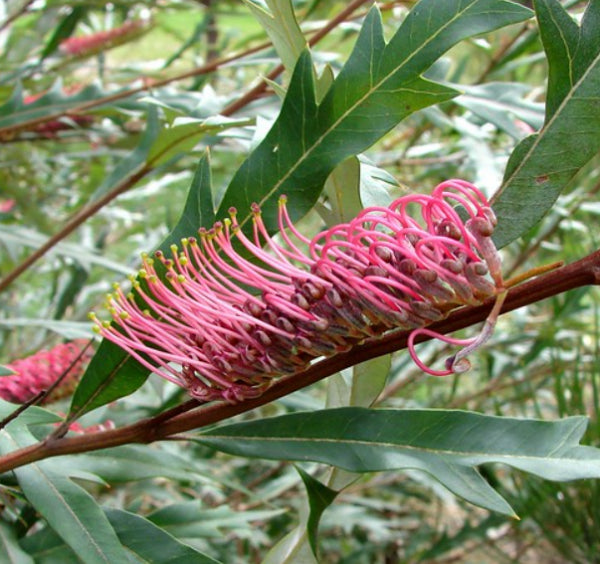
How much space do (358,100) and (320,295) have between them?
0.15 meters

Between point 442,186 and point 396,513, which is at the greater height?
point 442,186

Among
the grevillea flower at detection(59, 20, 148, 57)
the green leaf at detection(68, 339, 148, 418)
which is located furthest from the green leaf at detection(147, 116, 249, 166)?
the grevillea flower at detection(59, 20, 148, 57)

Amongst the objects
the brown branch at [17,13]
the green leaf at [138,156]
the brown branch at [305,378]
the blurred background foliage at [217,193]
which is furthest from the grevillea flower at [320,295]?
the brown branch at [17,13]

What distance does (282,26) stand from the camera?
2.03 feet

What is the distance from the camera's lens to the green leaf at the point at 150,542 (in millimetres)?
569

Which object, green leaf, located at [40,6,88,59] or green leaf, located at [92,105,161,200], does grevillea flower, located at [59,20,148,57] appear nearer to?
green leaf, located at [40,6,88,59]

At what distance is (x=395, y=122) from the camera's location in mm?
542

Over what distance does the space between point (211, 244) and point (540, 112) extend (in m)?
0.63

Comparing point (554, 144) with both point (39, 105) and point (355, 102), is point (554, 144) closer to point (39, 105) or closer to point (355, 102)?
point (355, 102)

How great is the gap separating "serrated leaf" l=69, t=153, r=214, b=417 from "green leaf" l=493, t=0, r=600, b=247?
23cm

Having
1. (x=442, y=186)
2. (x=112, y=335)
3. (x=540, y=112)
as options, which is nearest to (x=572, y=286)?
(x=442, y=186)

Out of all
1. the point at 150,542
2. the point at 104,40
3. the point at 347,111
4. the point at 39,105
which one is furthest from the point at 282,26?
the point at 104,40

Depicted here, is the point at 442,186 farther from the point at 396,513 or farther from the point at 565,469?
the point at 396,513

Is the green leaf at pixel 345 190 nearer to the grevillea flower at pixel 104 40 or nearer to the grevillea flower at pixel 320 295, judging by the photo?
the grevillea flower at pixel 320 295
